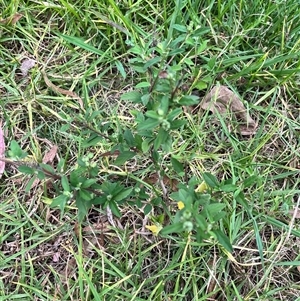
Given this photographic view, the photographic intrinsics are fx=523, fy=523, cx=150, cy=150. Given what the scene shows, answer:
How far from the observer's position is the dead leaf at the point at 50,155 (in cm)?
187

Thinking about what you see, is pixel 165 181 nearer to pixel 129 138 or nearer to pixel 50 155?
pixel 129 138

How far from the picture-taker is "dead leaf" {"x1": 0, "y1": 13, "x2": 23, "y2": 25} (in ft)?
6.52

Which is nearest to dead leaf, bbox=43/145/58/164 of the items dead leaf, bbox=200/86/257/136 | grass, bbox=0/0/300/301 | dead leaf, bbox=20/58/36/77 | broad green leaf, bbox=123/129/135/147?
grass, bbox=0/0/300/301

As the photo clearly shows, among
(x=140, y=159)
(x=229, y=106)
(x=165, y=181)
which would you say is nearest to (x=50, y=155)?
(x=140, y=159)

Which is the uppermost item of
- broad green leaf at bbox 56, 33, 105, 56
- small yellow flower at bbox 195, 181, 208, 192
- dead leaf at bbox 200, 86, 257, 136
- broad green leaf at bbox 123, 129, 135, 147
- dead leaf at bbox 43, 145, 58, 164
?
broad green leaf at bbox 123, 129, 135, 147

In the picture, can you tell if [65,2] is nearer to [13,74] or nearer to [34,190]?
[13,74]

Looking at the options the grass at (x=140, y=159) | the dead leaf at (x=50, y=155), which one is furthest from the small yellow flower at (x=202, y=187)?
the dead leaf at (x=50, y=155)

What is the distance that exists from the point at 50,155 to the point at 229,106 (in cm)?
68

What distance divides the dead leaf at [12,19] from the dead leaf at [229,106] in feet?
2.53

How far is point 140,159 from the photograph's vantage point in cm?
186

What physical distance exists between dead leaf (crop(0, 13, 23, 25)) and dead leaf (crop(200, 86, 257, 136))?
2.53 ft

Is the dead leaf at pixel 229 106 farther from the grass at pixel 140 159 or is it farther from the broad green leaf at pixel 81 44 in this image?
the broad green leaf at pixel 81 44

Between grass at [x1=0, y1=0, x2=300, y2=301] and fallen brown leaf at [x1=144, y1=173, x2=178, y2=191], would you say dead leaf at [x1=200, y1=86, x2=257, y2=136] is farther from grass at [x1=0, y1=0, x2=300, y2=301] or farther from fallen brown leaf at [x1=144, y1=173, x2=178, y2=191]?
fallen brown leaf at [x1=144, y1=173, x2=178, y2=191]

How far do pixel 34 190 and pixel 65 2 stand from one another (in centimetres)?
71
